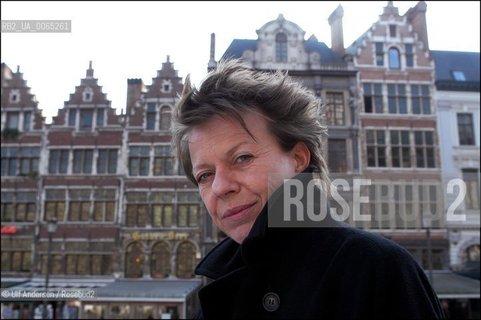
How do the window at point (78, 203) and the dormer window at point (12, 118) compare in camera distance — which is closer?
the window at point (78, 203)

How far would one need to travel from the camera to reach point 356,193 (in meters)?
1.60

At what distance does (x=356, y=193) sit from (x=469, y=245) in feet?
54.9

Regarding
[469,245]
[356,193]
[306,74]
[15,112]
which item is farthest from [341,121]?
[356,193]

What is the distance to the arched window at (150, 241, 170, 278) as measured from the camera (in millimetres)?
15703

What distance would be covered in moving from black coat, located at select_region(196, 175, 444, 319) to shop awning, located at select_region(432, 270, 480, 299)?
13.0m

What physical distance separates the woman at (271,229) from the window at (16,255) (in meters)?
17.2

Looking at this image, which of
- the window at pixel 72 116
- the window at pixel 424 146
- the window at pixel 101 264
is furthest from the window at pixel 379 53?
the window at pixel 101 264

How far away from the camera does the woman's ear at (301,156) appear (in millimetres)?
1261

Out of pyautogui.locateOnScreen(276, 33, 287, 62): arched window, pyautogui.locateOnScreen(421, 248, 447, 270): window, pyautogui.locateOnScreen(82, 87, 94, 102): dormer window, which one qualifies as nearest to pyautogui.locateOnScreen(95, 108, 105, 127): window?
pyautogui.locateOnScreen(82, 87, 94, 102): dormer window

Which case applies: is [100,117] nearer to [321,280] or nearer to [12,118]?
[12,118]

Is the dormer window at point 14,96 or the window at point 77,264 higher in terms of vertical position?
the dormer window at point 14,96

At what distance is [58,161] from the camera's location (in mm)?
16906

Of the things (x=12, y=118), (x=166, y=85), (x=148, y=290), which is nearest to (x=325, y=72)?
(x=166, y=85)

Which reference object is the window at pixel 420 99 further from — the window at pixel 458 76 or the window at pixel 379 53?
the window at pixel 458 76
